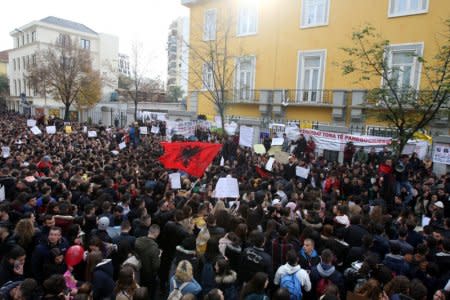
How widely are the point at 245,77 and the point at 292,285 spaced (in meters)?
21.3

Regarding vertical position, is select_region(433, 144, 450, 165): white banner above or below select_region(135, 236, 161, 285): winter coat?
Answer: above

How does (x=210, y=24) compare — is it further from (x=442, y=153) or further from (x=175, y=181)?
(x=175, y=181)

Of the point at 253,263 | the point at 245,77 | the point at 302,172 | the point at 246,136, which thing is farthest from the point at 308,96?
the point at 253,263

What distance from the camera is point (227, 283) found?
14.6 feet

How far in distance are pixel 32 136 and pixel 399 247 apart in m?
15.7

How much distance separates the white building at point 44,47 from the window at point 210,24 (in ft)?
83.2

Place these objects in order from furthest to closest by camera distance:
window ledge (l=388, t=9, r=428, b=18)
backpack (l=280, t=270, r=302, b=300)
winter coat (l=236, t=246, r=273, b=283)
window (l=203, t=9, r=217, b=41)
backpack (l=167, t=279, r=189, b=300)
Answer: window (l=203, t=9, r=217, b=41) → window ledge (l=388, t=9, r=428, b=18) → winter coat (l=236, t=246, r=273, b=283) → backpack (l=280, t=270, r=302, b=300) → backpack (l=167, t=279, r=189, b=300)

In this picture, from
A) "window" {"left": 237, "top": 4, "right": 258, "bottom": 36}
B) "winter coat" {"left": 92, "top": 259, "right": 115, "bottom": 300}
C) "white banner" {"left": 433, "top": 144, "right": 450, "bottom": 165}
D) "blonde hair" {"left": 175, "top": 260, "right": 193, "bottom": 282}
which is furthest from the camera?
"window" {"left": 237, "top": 4, "right": 258, "bottom": 36}

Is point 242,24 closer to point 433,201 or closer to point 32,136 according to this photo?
point 32,136

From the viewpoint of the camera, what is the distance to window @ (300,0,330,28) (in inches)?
798

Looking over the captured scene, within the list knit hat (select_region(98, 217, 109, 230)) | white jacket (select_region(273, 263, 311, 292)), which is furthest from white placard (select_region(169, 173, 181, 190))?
white jacket (select_region(273, 263, 311, 292))

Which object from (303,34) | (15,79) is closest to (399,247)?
(303,34)

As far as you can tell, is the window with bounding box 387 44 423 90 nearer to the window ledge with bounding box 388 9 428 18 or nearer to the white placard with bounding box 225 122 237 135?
the window ledge with bounding box 388 9 428 18

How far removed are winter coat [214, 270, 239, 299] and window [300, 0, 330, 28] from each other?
18.7m
